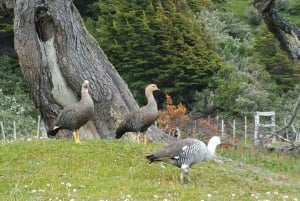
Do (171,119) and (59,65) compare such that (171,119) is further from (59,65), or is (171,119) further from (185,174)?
(185,174)

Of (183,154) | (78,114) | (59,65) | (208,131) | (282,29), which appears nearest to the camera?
(183,154)

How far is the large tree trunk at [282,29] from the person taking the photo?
1570 cm

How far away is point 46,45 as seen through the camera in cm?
1977

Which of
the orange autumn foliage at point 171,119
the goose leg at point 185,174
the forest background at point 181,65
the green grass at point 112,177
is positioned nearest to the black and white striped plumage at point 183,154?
the goose leg at point 185,174

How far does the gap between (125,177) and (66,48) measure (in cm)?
663

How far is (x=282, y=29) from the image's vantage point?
51.9 feet

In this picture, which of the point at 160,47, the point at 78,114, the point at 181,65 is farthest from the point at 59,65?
the point at 160,47

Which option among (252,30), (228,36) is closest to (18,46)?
(228,36)

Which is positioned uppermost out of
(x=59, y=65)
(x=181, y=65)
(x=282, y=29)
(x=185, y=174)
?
(x=282, y=29)

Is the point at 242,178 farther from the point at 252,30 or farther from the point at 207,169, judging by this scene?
the point at 252,30

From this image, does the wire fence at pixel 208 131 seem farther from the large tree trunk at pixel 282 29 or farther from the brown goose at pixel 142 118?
the large tree trunk at pixel 282 29

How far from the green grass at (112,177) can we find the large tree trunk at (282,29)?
8.10ft

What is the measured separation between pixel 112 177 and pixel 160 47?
80.7ft

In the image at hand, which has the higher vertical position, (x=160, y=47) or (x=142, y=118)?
(x=142, y=118)
